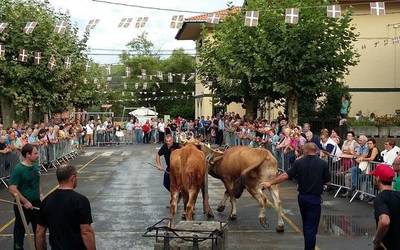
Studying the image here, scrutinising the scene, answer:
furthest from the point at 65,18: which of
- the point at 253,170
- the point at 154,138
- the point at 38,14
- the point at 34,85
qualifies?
the point at 253,170

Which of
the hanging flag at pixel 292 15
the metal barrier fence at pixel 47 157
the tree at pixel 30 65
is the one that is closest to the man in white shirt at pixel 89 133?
the metal barrier fence at pixel 47 157

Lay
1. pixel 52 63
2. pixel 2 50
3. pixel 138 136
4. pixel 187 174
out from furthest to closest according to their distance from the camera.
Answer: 1. pixel 138 136
2. pixel 52 63
3. pixel 2 50
4. pixel 187 174

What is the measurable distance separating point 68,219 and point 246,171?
19.6 ft

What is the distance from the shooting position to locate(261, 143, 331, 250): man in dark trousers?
29.5 ft

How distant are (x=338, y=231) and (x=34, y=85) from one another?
2053 centimetres

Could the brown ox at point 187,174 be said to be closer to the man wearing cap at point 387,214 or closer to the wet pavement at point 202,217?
the wet pavement at point 202,217

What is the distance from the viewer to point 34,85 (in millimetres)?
28812

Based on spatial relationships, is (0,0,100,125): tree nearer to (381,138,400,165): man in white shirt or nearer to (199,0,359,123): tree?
(199,0,359,123): tree

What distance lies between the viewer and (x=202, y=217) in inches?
496

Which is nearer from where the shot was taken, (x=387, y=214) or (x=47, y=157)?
(x=387, y=214)

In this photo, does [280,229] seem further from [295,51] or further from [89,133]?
[89,133]

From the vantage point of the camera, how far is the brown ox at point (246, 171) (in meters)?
11.7

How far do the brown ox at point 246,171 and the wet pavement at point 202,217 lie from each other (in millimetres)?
473

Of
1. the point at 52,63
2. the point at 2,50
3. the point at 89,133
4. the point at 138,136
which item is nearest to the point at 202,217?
the point at 2,50
